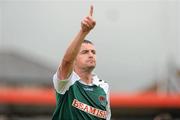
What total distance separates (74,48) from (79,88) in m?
0.57

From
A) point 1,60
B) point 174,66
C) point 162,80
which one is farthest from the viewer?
point 1,60

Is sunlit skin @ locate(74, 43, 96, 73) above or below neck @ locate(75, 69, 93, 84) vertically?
above

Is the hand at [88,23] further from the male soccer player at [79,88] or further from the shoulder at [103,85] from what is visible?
the shoulder at [103,85]

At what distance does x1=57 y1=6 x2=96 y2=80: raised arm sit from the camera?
21.6 ft

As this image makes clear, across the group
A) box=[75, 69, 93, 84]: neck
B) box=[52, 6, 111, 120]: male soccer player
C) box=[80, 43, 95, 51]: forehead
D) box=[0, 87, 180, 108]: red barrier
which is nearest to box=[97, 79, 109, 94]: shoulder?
box=[52, 6, 111, 120]: male soccer player

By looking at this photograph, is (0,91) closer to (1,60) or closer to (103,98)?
(103,98)

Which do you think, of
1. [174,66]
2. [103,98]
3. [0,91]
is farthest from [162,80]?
[103,98]

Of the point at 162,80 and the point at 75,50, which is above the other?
the point at 75,50

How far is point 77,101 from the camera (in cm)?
707

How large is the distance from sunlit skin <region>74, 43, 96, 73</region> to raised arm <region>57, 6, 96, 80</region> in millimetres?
307

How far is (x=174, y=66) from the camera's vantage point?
26.3 m

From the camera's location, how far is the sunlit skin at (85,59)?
7.23 m

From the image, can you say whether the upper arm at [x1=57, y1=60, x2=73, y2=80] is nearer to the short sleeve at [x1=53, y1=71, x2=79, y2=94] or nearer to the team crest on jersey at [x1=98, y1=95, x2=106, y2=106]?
the short sleeve at [x1=53, y1=71, x2=79, y2=94]

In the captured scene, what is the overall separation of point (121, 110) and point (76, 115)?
11953 millimetres
